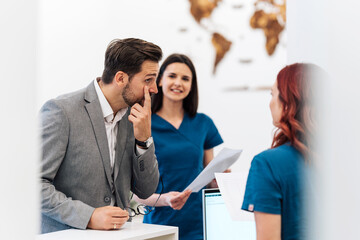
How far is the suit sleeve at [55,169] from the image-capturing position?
4.59ft

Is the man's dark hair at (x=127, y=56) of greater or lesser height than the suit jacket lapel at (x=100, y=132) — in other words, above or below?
above

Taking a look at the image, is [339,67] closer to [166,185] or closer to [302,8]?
[302,8]

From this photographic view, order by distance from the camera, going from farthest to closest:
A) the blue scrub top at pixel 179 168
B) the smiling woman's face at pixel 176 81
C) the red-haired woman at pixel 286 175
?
the smiling woman's face at pixel 176 81 < the blue scrub top at pixel 179 168 < the red-haired woman at pixel 286 175

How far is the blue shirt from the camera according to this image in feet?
3.44

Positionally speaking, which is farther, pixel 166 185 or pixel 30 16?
pixel 166 185

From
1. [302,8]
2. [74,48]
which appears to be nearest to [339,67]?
[302,8]

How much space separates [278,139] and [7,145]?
0.82 meters

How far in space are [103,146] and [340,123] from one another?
108 centimetres

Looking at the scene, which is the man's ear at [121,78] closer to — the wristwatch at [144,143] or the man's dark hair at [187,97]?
the wristwatch at [144,143]

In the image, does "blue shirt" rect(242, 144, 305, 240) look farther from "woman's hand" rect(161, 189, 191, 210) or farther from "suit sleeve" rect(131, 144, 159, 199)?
"woman's hand" rect(161, 189, 191, 210)

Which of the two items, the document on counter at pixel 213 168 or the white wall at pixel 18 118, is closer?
the white wall at pixel 18 118

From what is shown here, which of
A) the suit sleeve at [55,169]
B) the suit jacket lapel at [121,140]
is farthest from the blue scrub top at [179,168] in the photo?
the suit sleeve at [55,169]

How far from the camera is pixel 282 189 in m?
1.05

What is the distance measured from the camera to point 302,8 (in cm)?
73
